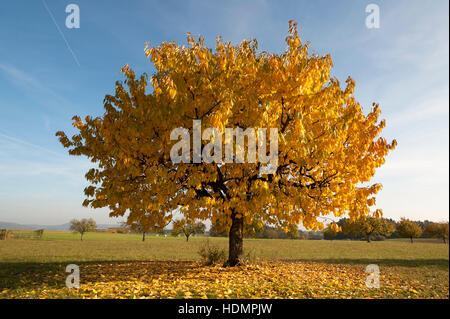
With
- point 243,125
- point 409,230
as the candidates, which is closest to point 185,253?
point 243,125

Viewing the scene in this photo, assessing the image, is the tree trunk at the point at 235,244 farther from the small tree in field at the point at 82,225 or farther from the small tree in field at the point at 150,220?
the small tree in field at the point at 82,225

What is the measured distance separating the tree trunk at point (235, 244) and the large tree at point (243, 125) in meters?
1.94

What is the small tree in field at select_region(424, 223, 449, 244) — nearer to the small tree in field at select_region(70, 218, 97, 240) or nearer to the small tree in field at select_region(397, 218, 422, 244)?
the small tree in field at select_region(397, 218, 422, 244)

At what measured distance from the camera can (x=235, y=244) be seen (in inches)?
482

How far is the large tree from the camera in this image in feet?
27.1

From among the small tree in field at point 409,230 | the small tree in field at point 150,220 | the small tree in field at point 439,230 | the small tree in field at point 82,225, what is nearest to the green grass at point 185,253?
the small tree in field at point 150,220

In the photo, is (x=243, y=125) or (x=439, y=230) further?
(x=439, y=230)

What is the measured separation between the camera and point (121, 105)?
10219mm

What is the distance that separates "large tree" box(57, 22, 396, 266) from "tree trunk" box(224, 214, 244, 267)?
1944 mm

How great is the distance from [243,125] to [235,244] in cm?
597

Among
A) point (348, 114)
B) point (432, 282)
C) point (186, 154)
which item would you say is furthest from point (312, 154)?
point (432, 282)

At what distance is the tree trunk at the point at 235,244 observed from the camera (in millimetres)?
12039

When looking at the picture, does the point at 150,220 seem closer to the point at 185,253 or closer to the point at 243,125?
the point at 243,125
